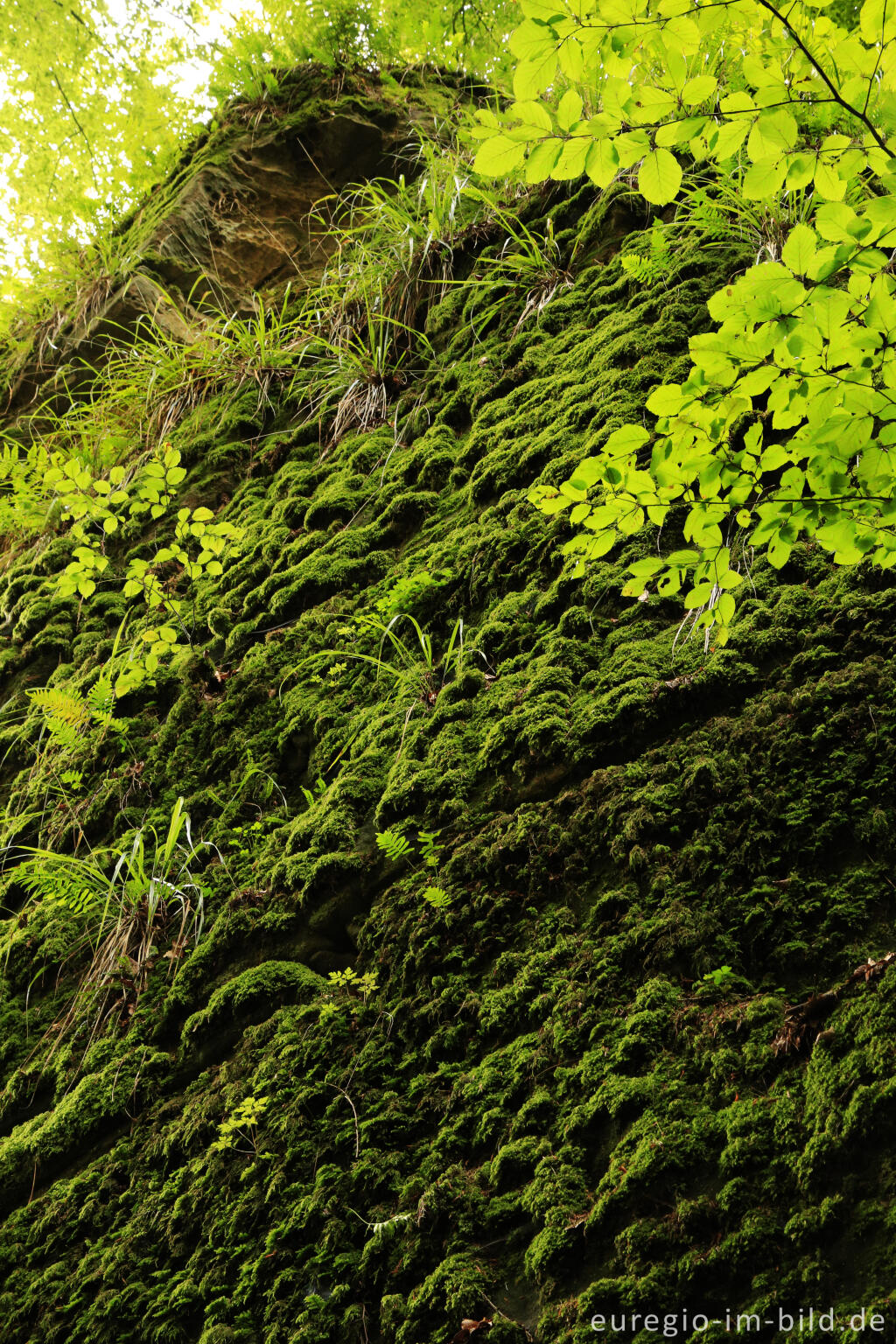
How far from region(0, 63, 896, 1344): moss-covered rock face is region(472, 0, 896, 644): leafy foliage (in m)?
0.59

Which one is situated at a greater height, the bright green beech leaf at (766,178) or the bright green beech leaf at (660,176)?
the bright green beech leaf at (766,178)

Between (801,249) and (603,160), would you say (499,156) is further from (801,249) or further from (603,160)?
(801,249)

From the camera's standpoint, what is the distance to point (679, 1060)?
155 centimetres

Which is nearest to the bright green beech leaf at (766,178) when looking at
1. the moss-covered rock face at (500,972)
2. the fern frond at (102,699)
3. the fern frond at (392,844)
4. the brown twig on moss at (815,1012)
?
the moss-covered rock face at (500,972)

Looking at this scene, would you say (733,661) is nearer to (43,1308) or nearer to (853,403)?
(853,403)

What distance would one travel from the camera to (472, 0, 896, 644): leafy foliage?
1.23 m

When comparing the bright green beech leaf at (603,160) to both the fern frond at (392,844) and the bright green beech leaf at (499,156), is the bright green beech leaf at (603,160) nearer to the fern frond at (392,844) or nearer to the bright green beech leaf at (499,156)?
the bright green beech leaf at (499,156)

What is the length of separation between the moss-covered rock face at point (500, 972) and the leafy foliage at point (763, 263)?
0.59m

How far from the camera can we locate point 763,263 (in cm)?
134

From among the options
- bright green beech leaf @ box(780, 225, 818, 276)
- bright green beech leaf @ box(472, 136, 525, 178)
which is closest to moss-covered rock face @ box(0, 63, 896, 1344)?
bright green beech leaf @ box(780, 225, 818, 276)

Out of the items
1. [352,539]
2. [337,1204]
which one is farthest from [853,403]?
[352,539]

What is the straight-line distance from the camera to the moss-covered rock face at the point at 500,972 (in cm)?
142

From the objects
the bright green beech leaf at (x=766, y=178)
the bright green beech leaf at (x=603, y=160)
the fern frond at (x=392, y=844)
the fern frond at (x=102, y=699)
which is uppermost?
the bright green beech leaf at (x=766, y=178)

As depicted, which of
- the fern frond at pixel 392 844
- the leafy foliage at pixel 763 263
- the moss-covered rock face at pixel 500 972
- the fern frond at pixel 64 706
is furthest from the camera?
the fern frond at pixel 64 706
